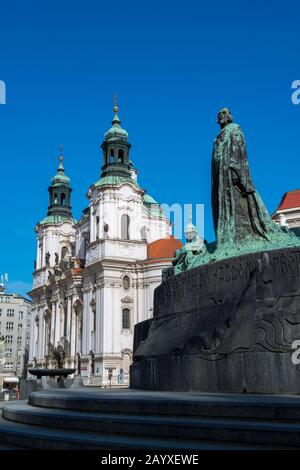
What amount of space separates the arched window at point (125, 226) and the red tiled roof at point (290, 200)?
1727cm

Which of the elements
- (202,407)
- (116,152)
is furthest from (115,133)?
(202,407)

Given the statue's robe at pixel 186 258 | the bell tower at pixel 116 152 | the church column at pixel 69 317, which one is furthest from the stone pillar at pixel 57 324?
the statue's robe at pixel 186 258

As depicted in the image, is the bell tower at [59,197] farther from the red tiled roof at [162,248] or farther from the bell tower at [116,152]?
the red tiled roof at [162,248]

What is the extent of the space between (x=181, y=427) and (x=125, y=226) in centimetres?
5322

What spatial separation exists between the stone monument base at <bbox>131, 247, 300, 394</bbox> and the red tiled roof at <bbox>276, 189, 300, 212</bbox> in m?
36.1

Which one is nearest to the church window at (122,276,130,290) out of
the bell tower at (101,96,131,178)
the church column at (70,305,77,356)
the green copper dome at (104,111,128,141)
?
the church column at (70,305,77,356)

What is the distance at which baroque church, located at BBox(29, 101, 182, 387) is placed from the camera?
54.5 m

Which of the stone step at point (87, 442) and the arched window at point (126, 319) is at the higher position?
the arched window at point (126, 319)

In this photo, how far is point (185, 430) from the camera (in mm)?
6195

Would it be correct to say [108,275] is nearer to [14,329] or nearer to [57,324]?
[57,324]

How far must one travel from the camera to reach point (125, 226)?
59.3m

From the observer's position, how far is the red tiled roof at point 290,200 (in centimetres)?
4562

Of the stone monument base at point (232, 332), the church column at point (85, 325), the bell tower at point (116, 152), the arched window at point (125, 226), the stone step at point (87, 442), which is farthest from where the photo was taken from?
the bell tower at point (116, 152)

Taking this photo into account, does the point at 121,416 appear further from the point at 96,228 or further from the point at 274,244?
the point at 96,228
